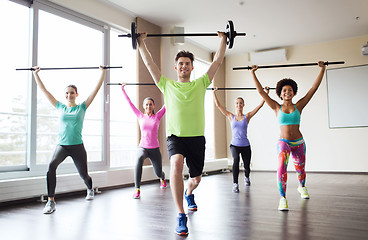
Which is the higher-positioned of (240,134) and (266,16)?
(266,16)

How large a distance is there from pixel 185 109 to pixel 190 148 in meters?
0.28

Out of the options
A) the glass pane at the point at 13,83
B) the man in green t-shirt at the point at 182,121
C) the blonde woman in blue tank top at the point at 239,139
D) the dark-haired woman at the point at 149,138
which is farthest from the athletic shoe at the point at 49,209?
the blonde woman in blue tank top at the point at 239,139

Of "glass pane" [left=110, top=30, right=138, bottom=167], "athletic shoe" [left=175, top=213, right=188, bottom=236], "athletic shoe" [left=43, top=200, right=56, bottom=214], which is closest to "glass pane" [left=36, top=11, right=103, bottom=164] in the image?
"glass pane" [left=110, top=30, right=138, bottom=167]

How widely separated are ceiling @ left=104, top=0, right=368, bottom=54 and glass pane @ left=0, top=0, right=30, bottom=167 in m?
1.49

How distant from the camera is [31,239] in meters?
2.05

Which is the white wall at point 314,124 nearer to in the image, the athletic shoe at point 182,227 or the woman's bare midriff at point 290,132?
the woman's bare midriff at point 290,132

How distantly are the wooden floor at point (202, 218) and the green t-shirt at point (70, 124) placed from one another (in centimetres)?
69

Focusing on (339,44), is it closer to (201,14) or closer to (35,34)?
(201,14)

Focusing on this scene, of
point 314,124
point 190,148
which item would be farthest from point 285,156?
point 314,124

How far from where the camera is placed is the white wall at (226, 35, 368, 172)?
22.1 ft

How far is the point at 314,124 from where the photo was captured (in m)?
7.13

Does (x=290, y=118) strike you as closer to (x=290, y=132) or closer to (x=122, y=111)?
(x=290, y=132)

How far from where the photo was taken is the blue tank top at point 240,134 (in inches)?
171

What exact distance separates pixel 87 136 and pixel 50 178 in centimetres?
164
